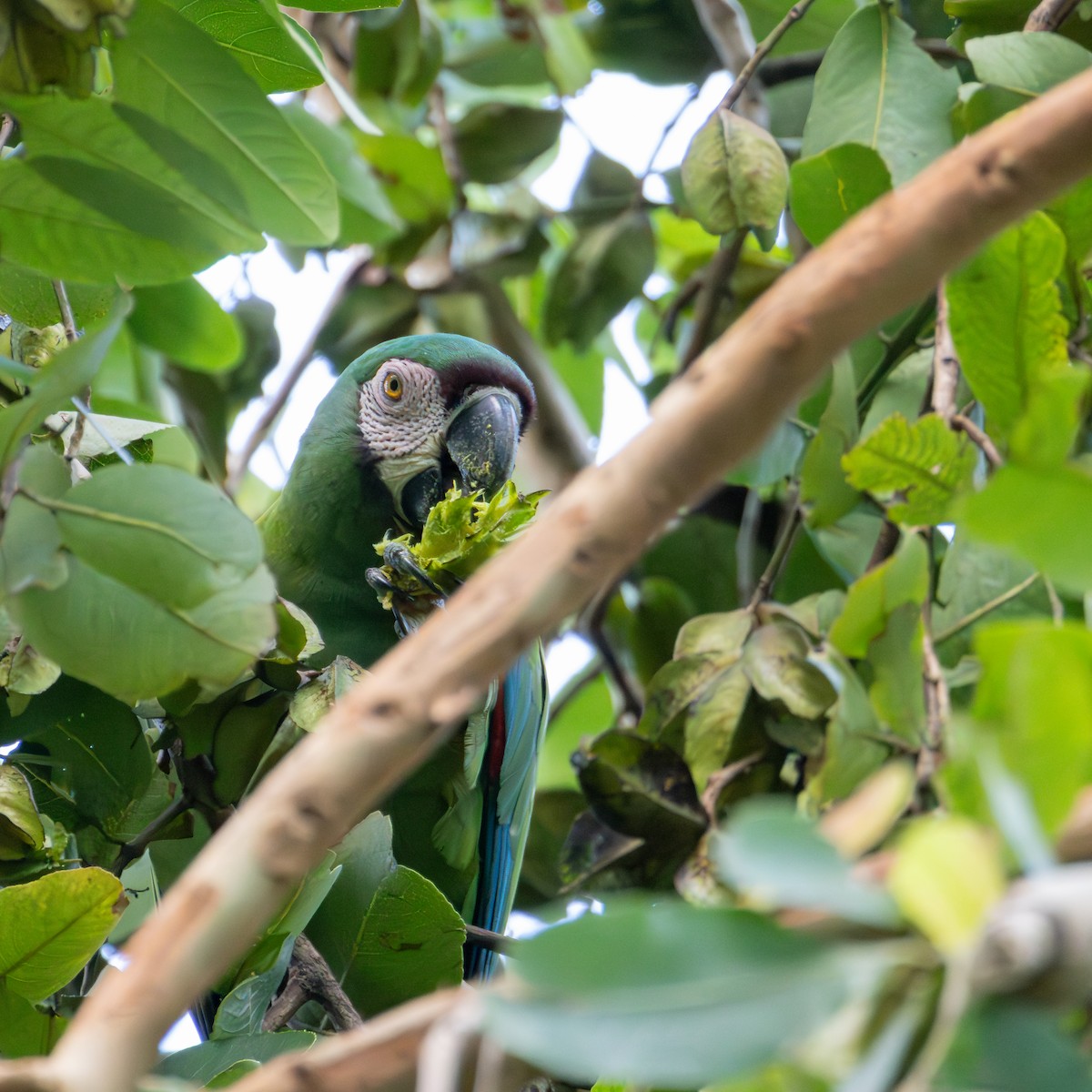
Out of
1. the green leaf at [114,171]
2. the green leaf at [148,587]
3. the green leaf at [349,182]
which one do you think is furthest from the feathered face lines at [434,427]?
the green leaf at [148,587]

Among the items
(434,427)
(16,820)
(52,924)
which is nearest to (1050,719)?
(52,924)

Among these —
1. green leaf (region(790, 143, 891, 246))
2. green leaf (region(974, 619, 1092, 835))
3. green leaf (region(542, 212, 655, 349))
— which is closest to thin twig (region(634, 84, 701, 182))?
green leaf (region(542, 212, 655, 349))

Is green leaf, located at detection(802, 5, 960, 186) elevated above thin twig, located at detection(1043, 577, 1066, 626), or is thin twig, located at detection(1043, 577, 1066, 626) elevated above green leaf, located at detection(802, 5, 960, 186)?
green leaf, located at detection(802, 5, 960, 186)

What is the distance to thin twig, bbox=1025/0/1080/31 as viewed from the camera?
107 cm

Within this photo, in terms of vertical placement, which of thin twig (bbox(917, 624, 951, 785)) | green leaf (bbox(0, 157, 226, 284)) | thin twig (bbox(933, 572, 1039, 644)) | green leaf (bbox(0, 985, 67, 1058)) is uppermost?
green leaf (bbox(0, 157, 226, 284))

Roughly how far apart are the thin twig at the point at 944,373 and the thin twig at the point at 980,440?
0.08ft

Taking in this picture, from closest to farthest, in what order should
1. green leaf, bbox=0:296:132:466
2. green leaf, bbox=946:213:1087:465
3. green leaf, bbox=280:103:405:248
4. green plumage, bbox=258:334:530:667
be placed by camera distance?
green leaf, bbox=0:296:132:466, green leaf, bbox=946:213:1087:465, green leaf, bbox=280:103:405:248, green plumage, bbox=258:334:530:667

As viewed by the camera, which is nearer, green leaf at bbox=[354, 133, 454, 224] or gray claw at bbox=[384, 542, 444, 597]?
gray claw at bbox=[384, 542, 444, 597]

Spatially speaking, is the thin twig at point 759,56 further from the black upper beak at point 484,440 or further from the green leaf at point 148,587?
the green leaf at point 148,587

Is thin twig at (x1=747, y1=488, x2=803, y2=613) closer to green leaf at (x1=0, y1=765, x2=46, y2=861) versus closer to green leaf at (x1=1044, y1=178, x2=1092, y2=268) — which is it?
green leaf at (x1=1044, y1=178, x2=1092, y2=268)

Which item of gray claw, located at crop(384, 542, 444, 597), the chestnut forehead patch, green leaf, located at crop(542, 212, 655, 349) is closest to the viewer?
gray claw, located at crop(384, 542, 444, 597)

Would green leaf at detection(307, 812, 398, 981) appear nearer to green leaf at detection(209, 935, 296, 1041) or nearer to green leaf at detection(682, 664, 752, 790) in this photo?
green leaf at detection(209, 935, 296, 1041)

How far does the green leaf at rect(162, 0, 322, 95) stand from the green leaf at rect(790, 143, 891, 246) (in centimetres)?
39

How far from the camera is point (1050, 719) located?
1.16 feet
